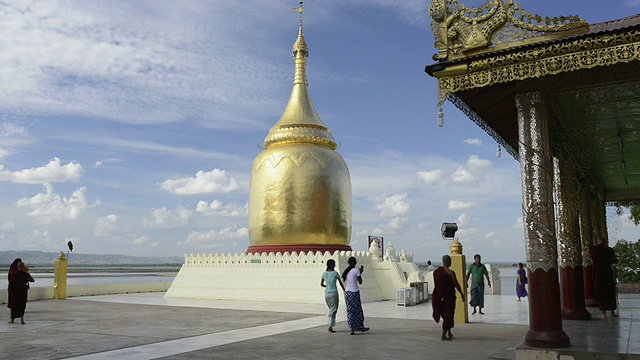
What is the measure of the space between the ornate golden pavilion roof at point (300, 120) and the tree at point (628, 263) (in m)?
14.4

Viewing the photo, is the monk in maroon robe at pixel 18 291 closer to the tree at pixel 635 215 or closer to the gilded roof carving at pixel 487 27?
the gilded roof carving at pixel 487 27

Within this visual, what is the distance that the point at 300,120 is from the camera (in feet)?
89.4

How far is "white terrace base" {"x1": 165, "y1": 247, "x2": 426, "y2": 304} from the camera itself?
1980cm

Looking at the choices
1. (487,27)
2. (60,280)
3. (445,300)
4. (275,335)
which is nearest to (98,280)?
(60,280)

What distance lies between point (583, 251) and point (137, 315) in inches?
471

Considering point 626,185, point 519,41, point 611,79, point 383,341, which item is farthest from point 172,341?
point 626,185

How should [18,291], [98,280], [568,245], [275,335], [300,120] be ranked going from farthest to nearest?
[98,280] < [300,120] < [18,291] < [568,245] < [275,335]

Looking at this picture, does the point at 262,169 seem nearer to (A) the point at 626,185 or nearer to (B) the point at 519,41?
(A) the point at 626,185

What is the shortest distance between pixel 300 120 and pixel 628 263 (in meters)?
16.8

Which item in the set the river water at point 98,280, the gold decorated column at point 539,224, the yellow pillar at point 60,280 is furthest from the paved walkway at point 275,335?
the river water at point 98,280

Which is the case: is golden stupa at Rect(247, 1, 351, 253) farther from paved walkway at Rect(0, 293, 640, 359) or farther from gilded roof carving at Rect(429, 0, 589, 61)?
gilded roof carving at Rect(429, 0, 589, 61)

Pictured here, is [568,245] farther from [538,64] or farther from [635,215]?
[635,215]

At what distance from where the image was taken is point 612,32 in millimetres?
7172

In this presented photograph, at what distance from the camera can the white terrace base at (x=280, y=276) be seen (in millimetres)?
19797
